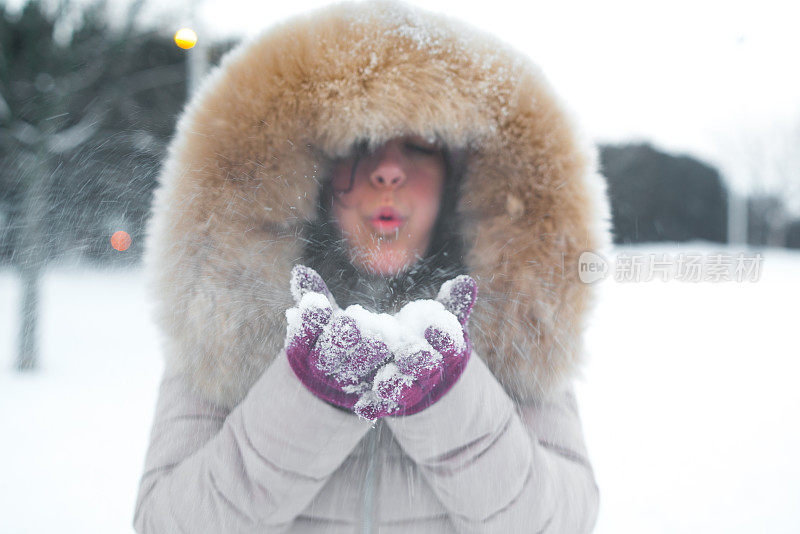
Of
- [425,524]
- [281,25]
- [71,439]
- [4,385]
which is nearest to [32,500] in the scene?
[71,439]

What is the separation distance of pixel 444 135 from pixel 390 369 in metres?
0.33

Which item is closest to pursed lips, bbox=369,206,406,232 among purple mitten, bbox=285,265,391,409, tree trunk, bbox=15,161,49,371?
purple mitten, bbox=285,265,391,409

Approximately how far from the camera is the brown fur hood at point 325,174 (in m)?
0.65

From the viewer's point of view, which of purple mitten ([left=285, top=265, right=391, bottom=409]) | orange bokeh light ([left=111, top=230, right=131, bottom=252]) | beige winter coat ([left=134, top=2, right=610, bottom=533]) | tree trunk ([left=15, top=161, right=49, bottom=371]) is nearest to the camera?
purple mitten ([left=285, top=265, right=391, bottom=409])

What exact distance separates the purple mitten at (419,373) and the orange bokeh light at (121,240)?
0.85 m

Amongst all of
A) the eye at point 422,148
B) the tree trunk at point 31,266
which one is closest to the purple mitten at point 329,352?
the eye at point 422,148

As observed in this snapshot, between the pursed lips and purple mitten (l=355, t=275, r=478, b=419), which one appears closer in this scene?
purple mitten (l=355, t=275, r=478, b=419)

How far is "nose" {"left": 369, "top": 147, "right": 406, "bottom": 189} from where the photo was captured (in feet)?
2.19

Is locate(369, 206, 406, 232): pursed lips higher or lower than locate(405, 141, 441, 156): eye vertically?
lower

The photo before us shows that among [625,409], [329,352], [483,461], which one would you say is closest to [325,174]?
[329,352]

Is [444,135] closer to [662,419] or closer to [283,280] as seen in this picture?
[283,280]

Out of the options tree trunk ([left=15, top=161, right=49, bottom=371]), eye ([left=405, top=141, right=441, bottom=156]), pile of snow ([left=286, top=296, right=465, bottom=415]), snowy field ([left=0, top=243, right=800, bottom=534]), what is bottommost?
snowy field ([left=0, top=243, right=800, bottom=534])

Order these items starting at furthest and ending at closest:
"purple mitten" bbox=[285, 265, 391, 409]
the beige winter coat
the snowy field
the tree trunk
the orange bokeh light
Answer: the tree trunk < the snowy field < the orange bokeh light < the beige winter coat < "purple mitten" bbox=[285, 265, 391, 409]

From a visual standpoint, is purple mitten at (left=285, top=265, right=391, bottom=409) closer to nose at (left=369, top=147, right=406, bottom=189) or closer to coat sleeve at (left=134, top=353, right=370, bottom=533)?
coat sleeve at (left=134, top=353, right=370, bottom=533)
